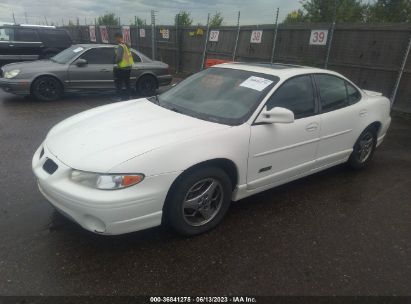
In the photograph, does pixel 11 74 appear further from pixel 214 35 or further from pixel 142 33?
pixel 142 33

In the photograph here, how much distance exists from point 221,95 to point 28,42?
1082cm

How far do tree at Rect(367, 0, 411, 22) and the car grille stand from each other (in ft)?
68.7

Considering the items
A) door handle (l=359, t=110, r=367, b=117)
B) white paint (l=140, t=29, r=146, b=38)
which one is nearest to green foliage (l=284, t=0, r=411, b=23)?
white paint (l=140, t=29, r=146, b=38)

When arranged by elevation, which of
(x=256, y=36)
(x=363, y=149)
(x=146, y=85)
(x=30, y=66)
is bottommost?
(x=146, y=85)

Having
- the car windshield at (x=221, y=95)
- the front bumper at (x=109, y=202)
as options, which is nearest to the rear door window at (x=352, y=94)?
the car windshield at (x=221, y=95)

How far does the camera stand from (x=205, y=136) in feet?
9.87

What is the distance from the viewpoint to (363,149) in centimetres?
477

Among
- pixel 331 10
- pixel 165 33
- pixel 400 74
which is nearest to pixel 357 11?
pixel 331 10

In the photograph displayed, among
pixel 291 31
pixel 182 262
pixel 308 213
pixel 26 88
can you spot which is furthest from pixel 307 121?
pixel 291 31

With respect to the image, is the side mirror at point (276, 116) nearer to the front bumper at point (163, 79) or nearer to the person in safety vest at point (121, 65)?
the person in safety vest at point (121, 65)

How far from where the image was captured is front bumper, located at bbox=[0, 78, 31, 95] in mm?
8016

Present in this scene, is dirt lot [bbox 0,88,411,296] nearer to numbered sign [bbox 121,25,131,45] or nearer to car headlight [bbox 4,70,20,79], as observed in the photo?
car headlight [bbox 4,70,20,79]

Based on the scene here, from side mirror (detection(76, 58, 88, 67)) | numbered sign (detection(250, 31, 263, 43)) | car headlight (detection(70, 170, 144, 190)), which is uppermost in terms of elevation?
numbered sign (detection(250, 31, 263, 43))

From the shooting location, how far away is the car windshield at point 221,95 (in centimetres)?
340
